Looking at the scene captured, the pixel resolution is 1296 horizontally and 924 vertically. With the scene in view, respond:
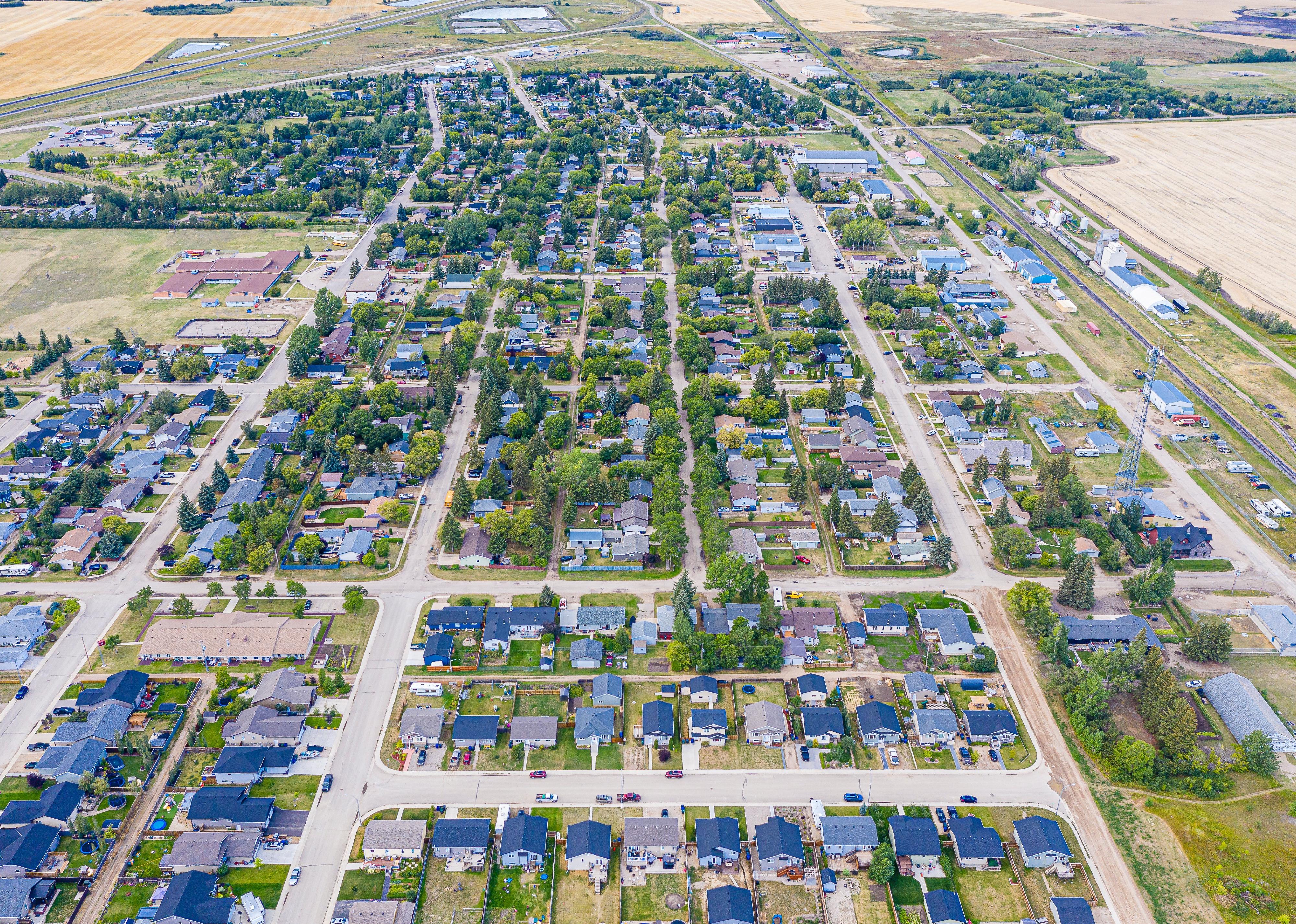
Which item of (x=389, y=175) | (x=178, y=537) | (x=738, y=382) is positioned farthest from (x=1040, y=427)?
(x=389, y=175)

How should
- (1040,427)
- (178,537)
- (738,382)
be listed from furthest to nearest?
(738,382) → (1040,427) → (178,537)

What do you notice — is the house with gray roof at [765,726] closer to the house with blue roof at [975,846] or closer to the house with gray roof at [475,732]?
the house with blue roof at [975,846]

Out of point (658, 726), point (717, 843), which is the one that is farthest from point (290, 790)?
point (717, 843)

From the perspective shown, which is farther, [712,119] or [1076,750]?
[712,119]

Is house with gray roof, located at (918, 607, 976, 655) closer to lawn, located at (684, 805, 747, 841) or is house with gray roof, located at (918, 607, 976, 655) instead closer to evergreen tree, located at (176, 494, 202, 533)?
lawn, located at (684, 805, 747, 841)

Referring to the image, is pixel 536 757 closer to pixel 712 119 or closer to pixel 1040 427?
pixel 1040 427
